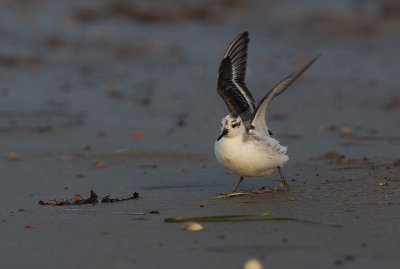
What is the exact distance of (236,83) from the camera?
8.99 m

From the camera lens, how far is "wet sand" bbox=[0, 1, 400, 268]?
5.91 meters

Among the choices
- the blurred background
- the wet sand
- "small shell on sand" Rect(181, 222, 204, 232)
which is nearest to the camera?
the wet sand

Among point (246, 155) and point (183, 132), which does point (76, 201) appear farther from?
point (183, 132)

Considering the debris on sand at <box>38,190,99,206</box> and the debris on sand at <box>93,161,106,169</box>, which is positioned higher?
the debris on sand at <box>93,161,106,169</box>

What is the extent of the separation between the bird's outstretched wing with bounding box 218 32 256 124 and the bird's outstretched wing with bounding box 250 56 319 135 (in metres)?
0.13

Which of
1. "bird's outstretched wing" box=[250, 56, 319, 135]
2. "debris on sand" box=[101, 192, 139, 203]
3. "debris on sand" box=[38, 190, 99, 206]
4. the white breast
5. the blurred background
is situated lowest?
"debris on sand" box=[38, 190, 99, 206]

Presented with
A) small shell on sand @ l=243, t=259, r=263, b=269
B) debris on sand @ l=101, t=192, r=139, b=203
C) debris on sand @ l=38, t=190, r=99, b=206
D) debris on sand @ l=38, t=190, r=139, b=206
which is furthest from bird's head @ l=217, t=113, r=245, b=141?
small shell on sand @ l=243, t=259, r=263, b=269

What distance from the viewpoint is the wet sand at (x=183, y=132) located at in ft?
19.4

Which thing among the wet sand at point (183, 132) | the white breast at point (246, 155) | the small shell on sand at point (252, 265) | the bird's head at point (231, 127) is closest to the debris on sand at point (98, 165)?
the wet sand at point (183, 132)

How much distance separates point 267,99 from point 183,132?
11.1 ft

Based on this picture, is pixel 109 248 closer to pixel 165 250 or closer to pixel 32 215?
pixel 165 250

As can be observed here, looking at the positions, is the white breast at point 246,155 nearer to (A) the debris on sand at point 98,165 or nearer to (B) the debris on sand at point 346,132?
(A) the debris on sand at point 98,165

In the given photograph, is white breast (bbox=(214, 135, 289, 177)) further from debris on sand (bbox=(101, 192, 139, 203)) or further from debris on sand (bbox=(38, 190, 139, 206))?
debris on sand (bbox=(38, 190, 139, 206))

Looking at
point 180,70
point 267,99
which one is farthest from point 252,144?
point 180,70
